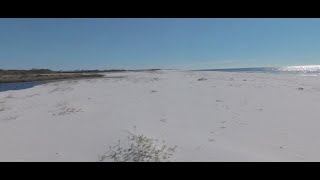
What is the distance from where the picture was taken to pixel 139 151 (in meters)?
6.25

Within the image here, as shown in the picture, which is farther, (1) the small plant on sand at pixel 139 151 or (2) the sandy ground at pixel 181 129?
(2) the sandy ground at pixel 181 129

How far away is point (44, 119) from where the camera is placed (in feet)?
34.4

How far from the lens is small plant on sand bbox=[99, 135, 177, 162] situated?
5895 millimetres

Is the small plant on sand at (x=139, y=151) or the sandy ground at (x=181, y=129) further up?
the sandy ground at (x=181, y=129)

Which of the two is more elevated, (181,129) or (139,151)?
(181,129)

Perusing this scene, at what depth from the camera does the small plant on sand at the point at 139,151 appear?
5895 mm

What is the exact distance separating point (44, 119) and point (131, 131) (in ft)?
14.0

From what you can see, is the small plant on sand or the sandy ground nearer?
the small plant on sand

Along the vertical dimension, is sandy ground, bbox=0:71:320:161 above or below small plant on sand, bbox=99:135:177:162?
above
